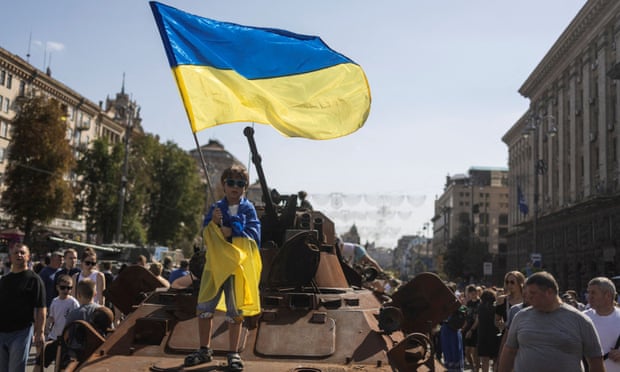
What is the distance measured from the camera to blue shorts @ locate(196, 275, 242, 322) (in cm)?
562

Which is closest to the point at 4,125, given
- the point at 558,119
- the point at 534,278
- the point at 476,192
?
the point at 558,119

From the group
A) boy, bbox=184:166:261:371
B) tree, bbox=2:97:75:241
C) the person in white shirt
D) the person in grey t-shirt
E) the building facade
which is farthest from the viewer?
Answer: the building facade

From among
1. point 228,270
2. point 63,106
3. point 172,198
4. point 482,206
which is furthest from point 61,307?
point 482,206

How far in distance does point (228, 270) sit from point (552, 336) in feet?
8.16

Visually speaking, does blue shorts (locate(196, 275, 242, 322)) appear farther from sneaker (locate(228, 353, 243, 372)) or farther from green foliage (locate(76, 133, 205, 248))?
green foliage (locate(76, 133, 205, 248))

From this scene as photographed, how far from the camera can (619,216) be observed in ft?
109

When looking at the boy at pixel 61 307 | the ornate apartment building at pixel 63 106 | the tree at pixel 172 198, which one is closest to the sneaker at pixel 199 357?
the boy at pixel 61 307

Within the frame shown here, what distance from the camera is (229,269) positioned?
5602mm

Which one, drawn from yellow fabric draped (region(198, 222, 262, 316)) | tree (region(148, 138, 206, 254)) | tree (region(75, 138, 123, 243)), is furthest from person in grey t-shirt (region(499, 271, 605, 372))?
tree (region(148, 138, 206, 254))

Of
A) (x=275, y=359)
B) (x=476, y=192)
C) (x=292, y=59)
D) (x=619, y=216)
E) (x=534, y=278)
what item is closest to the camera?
(x=534, y=278)

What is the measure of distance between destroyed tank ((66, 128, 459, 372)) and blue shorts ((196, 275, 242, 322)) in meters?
0.39

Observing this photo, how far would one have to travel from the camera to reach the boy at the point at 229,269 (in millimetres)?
5613

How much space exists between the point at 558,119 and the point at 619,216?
54.6 feet

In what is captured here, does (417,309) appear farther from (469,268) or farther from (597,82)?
(469,268)
